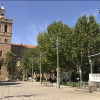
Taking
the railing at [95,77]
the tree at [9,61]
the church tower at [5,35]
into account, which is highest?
the church tower at [5,35]

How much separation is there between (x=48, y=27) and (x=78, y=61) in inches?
390

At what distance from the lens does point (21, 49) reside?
9762cm

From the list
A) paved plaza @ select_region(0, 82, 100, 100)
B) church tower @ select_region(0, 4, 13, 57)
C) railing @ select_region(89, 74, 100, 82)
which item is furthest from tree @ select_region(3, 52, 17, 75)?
railing @ select_region(89, 74, 100, 82)

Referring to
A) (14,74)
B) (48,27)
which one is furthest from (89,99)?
(14,74)

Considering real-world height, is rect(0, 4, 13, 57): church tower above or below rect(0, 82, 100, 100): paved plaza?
above

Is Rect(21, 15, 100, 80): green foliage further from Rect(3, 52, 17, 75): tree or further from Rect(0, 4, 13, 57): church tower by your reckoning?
Rect(0, 4, 13, 57): church tower

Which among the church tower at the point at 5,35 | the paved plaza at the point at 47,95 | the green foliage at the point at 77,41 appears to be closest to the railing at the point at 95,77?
the paved plaza at the point at 47,95

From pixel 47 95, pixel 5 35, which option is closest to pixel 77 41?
pixel 47 95

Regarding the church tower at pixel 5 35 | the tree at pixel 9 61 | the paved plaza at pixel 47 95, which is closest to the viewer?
the paved plaza at pixel 47 95

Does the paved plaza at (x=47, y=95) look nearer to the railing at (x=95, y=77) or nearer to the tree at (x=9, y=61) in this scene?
the railing at (x=95, y=77)

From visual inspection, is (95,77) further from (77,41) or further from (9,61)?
(9,61)

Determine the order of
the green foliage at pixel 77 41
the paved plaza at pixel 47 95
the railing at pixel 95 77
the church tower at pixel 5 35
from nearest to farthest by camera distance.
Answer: the paved plaza at pixel 47 95 < the railing at pixel 95 77 < the green foliage at pixel 77 41 < the church tower at pixel 5 35

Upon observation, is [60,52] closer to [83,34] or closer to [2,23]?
[83,34]

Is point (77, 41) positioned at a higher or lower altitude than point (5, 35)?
lower
